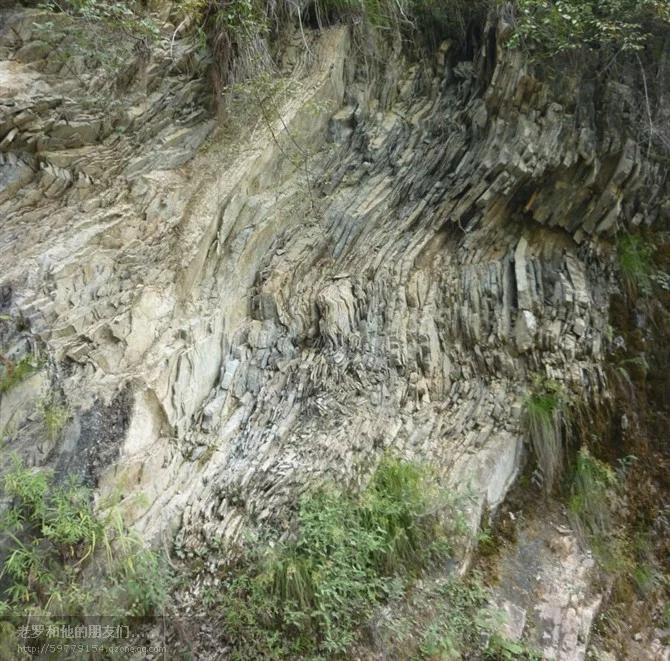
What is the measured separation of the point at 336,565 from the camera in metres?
3.61

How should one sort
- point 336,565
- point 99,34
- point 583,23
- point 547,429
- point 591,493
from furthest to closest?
1. point 583,23
2. point 99,34
3. point 547,429
4. point 591,493
5. point 336,565

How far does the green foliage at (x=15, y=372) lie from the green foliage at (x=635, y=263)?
5.60 meters

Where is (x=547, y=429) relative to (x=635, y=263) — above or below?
below

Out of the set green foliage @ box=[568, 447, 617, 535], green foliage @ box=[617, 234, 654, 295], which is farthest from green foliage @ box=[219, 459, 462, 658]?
green foliage @ box=[617, 234, 654, 295]

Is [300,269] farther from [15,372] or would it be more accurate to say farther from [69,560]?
[69,560]

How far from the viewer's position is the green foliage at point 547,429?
4410mm

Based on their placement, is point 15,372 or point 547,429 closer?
point 15,372

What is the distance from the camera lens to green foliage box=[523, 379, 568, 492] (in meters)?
4.41

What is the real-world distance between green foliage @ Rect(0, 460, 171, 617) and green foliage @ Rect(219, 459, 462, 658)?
0.58 metres

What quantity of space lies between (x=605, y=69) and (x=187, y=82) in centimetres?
461

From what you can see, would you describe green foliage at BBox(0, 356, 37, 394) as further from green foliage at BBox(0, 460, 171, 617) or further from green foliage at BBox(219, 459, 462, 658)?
green foliage at BBox(219, 459, 462, 658)

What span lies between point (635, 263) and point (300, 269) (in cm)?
357

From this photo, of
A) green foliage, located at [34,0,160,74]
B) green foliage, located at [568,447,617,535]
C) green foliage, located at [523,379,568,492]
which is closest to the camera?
green foliage, located at [568,447,617,535]

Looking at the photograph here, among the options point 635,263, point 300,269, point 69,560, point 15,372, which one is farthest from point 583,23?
point 69,560
